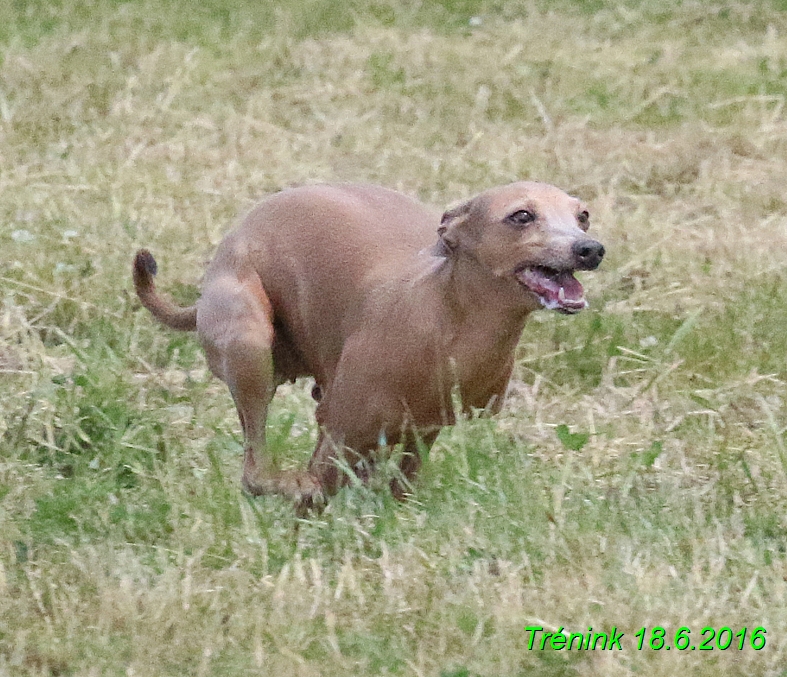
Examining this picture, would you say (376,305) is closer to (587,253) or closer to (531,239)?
(531,239)

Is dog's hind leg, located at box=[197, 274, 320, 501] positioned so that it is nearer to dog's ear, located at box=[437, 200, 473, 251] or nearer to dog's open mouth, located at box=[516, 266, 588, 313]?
dog's ear, located at box=[437, 200, 473, 251]

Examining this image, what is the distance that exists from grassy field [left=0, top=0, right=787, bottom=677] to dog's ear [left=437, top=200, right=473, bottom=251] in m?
0.46

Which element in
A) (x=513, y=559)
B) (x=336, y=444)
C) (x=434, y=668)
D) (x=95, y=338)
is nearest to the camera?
(x=434, y=668)

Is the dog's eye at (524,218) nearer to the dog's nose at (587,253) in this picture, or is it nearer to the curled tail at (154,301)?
the dog's nose at (587,253)

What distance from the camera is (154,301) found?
4.65m

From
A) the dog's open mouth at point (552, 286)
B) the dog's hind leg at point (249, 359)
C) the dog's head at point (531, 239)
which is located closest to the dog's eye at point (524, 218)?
the dog's head at point (531, 239)

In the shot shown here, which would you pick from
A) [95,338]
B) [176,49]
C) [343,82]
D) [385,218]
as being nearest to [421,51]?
[343,82]

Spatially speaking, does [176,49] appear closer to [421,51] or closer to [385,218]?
[421,51]

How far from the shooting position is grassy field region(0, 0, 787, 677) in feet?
11.0

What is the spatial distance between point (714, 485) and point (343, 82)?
4.78 m

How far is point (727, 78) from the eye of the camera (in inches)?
333

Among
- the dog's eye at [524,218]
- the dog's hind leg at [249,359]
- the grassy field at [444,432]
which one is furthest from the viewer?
the dog's hind leg at [249,359]

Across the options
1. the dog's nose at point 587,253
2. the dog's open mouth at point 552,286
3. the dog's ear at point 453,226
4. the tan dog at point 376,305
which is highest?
the dog's nose at point 587,253

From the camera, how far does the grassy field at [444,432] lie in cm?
336
